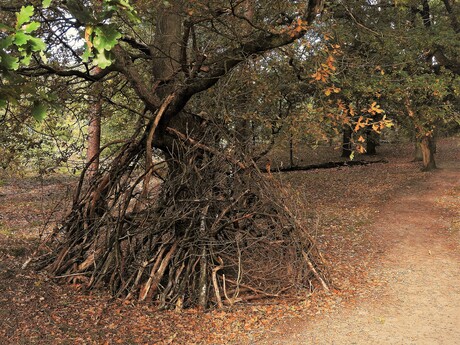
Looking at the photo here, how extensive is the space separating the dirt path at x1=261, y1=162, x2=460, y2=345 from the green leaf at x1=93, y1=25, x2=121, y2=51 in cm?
446

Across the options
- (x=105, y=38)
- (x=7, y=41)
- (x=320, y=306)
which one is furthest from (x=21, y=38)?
(x=320, y=306)

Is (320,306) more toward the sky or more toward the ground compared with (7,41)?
more toward the ground

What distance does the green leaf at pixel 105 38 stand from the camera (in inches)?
97.3

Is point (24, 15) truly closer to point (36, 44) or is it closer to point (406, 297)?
point (36, 44)

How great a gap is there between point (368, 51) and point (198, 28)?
608cm

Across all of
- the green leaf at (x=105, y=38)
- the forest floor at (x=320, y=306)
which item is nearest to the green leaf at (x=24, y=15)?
the green leaf at (x=105, y=38)

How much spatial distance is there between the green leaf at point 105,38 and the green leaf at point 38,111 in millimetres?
480

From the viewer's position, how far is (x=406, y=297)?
721 centimetres

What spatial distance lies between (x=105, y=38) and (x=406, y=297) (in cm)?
643

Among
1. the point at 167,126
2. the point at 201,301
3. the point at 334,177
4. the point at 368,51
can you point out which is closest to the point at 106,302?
the point at 201,301

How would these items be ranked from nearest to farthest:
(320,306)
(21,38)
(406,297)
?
(21,38) < (320,306) < (406,297)

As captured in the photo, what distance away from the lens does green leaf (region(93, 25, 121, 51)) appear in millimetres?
2471

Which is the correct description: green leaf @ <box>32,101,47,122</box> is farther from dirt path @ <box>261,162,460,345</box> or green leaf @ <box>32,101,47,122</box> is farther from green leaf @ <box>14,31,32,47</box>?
dirt path @ <box>261,162,460,345</box>

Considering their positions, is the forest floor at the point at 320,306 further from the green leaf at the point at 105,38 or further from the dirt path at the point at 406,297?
the green leaf at the point at 105,38
